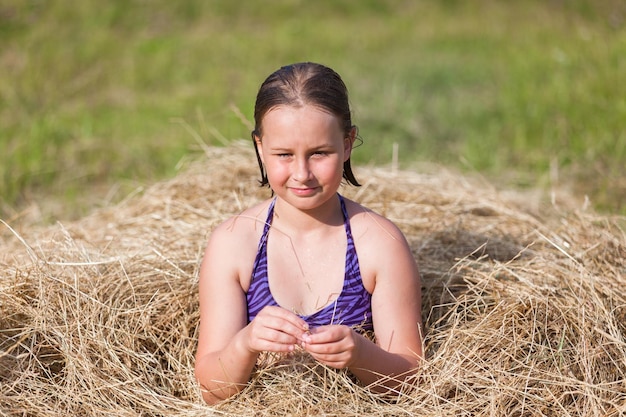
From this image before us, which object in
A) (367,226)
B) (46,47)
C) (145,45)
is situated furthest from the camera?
(145,45)

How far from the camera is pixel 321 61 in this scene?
7.63 metres

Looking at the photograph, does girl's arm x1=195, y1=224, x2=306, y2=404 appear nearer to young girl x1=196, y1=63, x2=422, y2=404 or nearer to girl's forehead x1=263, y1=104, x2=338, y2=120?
young girl x1=196, y1=63, x2=422, y2=404

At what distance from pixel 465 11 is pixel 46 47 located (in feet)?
16.7

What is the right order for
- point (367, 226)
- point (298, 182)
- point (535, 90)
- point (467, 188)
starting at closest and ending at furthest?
1. point (298, 182)
2. point (367, 226)
3. point (467, 188)
4. point (535, 90)

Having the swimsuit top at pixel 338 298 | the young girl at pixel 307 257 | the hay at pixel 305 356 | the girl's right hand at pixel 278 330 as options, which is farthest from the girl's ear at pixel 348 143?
the hay at pixel 305 356

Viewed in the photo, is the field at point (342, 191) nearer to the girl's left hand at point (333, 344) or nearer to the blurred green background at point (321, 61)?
the blurred green background at point (321, 61)

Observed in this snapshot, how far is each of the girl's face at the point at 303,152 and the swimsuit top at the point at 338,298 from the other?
26cm

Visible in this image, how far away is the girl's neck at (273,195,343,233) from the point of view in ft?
8.64

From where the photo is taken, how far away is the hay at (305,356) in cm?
250

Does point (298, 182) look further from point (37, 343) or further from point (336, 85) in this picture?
point (37, 343)

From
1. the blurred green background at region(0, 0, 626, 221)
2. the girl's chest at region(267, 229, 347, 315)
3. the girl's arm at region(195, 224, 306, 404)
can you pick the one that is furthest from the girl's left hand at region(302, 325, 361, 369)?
the blurred green background at region(0, 0, 626, 221)

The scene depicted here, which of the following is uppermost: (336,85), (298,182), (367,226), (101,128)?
(336,85)

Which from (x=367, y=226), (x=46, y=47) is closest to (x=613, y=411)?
(x=367, y=226)

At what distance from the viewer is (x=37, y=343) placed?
2.70m
